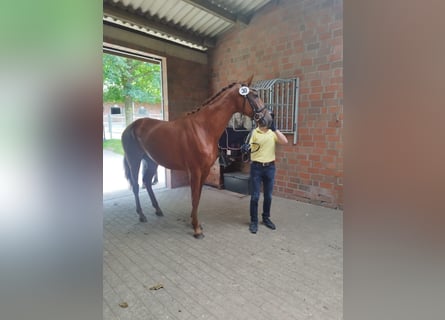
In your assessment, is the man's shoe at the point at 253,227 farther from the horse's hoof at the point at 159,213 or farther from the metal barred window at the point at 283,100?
the metal barred window at the point at 283,100

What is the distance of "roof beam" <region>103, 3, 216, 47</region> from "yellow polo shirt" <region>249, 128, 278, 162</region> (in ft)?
8.65

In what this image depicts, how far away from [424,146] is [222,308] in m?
1.54

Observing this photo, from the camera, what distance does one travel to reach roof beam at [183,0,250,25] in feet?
11.6

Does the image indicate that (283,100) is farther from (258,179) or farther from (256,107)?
(258,179)

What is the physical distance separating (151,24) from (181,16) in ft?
1.71

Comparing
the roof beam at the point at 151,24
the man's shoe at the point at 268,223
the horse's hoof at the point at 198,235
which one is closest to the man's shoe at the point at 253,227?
the man's shoe at the point at 268,223

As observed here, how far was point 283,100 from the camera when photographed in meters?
3.88

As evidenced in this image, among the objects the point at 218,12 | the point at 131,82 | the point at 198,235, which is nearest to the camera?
the point at 198,235

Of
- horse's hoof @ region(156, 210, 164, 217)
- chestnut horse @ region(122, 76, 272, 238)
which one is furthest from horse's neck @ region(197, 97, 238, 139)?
horse's hoof @ region(156, 210, 164, 217)

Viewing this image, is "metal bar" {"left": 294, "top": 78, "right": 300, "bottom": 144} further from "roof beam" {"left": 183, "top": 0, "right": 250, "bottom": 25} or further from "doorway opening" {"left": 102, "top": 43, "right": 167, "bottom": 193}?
"doorway opening" {"left": 102, "top": 43, "right": 167, "bottom": 193}

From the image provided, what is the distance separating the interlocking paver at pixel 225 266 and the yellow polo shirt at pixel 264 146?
2.65 ft

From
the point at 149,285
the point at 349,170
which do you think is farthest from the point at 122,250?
the point at 349,170

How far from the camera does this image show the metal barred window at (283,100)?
3746 millimetres

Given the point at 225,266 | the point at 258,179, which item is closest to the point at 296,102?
the point at 258,179
